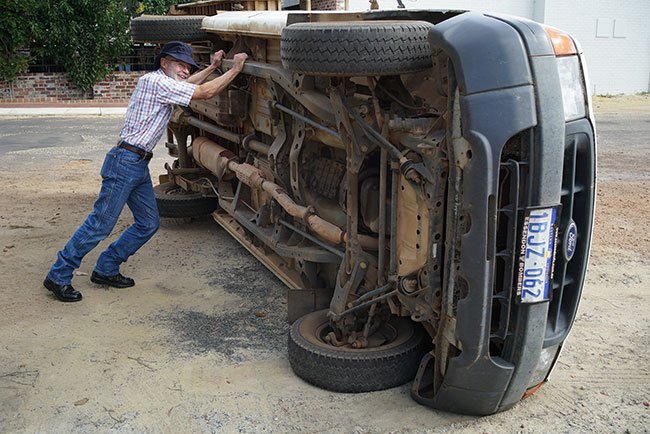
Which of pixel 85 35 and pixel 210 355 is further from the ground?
pixel 85 35

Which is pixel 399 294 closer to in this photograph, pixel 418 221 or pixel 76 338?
pixel 418 221

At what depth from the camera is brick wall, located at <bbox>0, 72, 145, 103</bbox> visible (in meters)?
20.4

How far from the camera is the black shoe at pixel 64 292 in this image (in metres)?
5.55

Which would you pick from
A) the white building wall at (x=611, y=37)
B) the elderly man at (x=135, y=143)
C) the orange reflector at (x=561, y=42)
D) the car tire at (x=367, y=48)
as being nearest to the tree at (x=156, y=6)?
the white building wall at (x=611, y=37)

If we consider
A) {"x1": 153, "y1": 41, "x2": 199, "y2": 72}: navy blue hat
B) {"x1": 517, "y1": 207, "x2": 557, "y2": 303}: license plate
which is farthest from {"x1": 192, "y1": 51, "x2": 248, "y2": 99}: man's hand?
{"x1": 517, "y1": 207, "x2": 557, "y2": 303}: license plate

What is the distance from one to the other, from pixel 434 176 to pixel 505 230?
461 millimetres

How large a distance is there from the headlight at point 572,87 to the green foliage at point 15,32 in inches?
744

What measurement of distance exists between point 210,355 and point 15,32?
17.8 meters

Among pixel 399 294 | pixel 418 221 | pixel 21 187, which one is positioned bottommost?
pixel 21 187

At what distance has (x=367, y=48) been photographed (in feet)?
11.6

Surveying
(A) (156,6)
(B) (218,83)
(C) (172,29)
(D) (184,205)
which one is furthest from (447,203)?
(A) (156,6)

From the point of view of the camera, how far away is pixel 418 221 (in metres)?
3.79

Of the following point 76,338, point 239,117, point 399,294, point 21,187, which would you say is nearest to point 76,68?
point 21,187

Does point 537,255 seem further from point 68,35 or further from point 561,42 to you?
point 68,35
